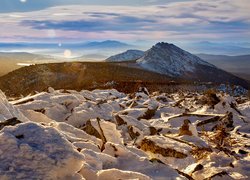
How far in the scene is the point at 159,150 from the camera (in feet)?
29.5

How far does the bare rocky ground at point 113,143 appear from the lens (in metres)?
4.59

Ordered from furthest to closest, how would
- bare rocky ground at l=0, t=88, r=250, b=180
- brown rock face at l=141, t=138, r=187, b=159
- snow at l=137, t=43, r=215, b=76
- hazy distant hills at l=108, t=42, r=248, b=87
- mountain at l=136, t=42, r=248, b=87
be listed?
mountain at l=136, t=42, r=248, b=87
hazy distant hills at l=108, t=42, r=248, b=87
snow at l=137, t=43, r=215, b=76
brown rock face at l=141, t=138, r=187, b=159
bare rocky ground at l=0, t=88, r=250, b=180

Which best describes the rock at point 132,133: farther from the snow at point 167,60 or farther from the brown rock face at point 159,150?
the snow at point 167,60

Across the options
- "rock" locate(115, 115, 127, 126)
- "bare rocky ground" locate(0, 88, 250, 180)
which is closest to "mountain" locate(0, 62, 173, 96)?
"bare rocky ground" locate(0, 88, 250, 180)

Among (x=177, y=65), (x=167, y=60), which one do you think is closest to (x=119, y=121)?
(x=167, y=60)

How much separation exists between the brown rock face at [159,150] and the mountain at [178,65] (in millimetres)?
90535

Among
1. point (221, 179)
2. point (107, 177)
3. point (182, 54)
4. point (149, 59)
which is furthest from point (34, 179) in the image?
point (182, 54)

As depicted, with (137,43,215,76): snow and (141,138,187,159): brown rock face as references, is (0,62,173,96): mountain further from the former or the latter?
(141,138,187,159): brown rock face

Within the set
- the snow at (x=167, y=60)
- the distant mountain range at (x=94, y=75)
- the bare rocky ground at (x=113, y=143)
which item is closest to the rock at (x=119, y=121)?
the bare rocky ground at (x=113, y=143)

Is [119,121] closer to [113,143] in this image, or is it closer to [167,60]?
[113,143]

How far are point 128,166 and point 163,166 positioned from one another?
543 millimetres

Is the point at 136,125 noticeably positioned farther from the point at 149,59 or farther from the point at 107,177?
the point at 149,59

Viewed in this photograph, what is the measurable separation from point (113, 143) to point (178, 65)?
11197 centimetres

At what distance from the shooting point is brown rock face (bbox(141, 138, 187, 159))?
882 centimetres
